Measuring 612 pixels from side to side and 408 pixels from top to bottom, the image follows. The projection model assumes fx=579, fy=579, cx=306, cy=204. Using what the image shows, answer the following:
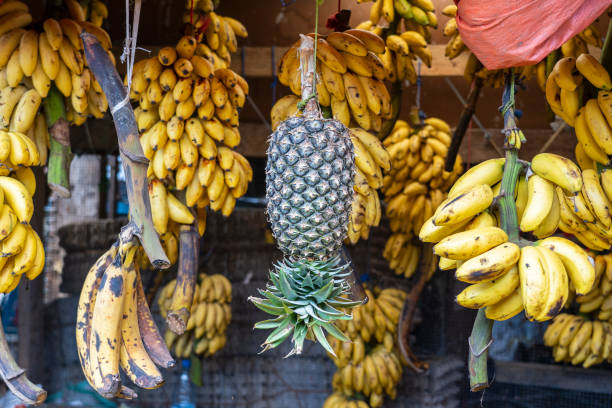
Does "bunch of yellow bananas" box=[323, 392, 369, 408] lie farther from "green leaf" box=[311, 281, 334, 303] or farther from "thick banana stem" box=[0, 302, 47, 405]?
"green leaf" box=[311, 281, 334, 303]

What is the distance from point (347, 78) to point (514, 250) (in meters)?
0.74

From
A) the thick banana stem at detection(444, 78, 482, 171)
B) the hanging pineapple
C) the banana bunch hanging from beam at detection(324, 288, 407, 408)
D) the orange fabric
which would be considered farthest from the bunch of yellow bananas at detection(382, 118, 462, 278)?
the hanging pineapple

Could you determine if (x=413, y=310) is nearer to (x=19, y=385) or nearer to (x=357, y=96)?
(x=357, y=96)

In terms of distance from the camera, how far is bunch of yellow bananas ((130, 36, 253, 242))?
5.93 ft

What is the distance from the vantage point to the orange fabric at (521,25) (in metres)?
1.24

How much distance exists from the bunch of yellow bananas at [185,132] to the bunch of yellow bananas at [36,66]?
17 cm

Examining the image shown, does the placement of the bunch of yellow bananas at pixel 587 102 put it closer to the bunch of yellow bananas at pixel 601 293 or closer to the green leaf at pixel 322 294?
the green leaf at pixel 322 294

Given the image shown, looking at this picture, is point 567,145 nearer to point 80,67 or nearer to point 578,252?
point 578,252

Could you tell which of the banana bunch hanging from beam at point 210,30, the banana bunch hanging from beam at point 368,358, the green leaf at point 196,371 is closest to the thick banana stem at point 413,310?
the banana bunch hanging from beam at point 368,358

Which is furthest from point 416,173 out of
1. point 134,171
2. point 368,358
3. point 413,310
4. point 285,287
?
point 285,287

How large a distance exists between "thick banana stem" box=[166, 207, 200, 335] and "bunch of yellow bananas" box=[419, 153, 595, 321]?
2.36 feet

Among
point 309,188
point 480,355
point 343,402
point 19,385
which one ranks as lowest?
point 343,402

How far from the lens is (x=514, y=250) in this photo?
125 cm

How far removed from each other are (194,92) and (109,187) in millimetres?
2329
